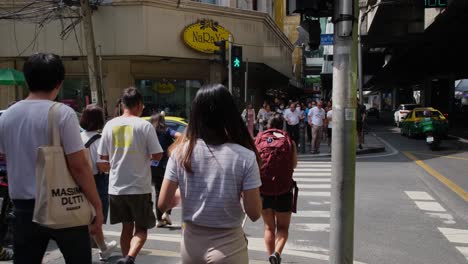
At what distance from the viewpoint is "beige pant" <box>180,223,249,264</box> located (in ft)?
8.60

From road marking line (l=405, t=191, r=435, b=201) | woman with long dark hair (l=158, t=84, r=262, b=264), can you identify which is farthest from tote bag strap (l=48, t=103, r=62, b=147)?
road marking line (l=405, t=191, r=435, b=201)

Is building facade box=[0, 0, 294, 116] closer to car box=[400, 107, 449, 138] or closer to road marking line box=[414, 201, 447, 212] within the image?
car box=[400, 107, 449, 138]

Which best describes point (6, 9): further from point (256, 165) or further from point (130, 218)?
point (256, 165)

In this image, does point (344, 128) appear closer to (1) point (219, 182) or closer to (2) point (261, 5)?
(1) point (219, 182)

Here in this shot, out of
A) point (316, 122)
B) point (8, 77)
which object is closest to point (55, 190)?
point (316, 122)

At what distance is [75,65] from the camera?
806 inches

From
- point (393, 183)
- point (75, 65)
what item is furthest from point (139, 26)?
point (393, 183)

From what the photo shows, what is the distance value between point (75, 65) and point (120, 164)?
56.1 feet

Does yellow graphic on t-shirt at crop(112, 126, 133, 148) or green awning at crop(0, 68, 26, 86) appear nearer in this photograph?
yellow graphic on t-shirt at crop(112, 126, 133, 148)

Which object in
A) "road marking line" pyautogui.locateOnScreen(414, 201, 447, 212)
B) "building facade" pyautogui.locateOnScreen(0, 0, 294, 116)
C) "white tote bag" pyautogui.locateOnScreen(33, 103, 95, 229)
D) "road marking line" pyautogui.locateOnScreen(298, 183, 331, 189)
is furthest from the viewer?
"building facade" pyautogui.locateOnScreen(0, 0, 294, 116)

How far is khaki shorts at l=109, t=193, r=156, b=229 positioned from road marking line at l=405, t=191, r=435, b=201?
6118 mm

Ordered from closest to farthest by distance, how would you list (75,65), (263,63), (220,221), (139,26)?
1. (220,221)
2. (139,26)
3. (75,65)
4. (263,63)

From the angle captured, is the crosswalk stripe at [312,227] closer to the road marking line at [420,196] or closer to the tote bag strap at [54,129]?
the road marking line at [420,196]

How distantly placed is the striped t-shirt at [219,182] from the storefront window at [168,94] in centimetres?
1830
